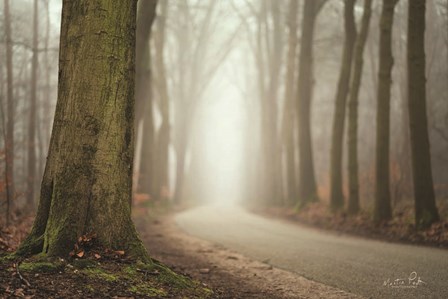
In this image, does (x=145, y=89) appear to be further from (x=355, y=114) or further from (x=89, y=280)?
(x=89, y=280)

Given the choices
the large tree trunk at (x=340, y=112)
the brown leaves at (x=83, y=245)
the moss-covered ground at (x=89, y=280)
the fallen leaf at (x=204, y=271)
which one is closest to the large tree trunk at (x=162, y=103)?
the large tree trunk at (x=340, y=112)

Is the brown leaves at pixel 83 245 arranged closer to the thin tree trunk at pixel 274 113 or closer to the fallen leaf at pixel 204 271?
the fallen leaf at pixel 204 271

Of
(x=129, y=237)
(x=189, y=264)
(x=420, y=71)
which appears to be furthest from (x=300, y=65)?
(x=129, y=237)

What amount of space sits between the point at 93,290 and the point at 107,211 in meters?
1.03

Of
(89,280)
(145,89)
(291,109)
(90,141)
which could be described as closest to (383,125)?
(145,89)

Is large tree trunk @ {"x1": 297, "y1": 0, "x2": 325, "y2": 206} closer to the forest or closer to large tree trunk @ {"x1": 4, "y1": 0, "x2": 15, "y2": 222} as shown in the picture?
the forest

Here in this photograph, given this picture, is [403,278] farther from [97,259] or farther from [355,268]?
[97,259]

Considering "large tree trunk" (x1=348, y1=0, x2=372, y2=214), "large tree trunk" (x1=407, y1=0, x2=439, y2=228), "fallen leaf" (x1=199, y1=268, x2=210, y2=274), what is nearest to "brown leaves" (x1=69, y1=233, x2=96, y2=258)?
"fallen leaf" (x1=199, y1=268, x2=210, y2=274)

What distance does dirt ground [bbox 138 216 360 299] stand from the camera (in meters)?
4.98

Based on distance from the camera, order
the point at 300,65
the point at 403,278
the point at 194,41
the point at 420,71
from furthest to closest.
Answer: the point at 194,41
the point at 300,65
the point at 420,71
the point at 403,278

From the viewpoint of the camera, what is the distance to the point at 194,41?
93.5ft
